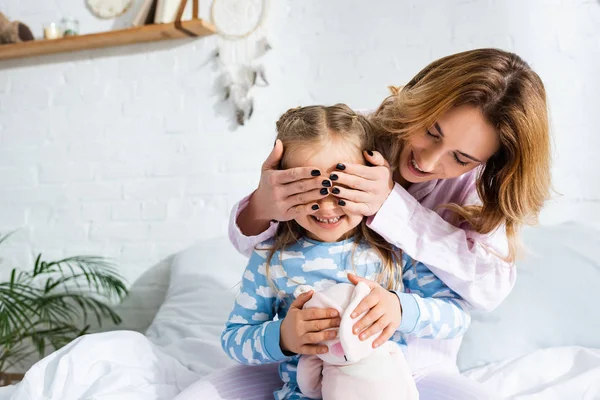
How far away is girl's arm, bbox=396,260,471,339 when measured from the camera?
97cm

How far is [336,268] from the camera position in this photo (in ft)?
3.37

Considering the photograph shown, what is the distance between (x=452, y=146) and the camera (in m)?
1.02

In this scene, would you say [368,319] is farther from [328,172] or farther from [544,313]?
[544,313]

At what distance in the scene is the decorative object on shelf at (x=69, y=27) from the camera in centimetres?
230

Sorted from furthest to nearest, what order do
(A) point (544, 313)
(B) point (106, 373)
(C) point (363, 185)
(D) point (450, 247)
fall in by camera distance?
1. (A) point (544, 313)
2. (B) point (106, 373)
3. (D) point (450, 247)
4. (C) point (363, 185)

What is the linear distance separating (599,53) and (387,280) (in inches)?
51.2

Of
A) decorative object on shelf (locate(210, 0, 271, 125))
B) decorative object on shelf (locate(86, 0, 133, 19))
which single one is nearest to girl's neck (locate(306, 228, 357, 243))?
decorative object on shelf (locate(210, 0, 271, 125))

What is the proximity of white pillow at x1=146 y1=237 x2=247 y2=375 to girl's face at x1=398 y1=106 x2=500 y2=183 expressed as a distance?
0.68 metres

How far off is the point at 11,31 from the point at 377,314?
221 cm

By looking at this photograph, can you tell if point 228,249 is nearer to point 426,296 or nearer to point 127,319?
point 127,319

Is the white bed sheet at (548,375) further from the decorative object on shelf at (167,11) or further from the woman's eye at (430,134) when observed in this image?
the decorative object on shelf at (167,11)

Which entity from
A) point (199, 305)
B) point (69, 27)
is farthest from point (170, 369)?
point (69, 27)

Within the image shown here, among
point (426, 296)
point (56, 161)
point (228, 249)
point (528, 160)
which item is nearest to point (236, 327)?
point (426, 296)

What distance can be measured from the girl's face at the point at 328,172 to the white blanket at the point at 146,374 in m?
0.50
